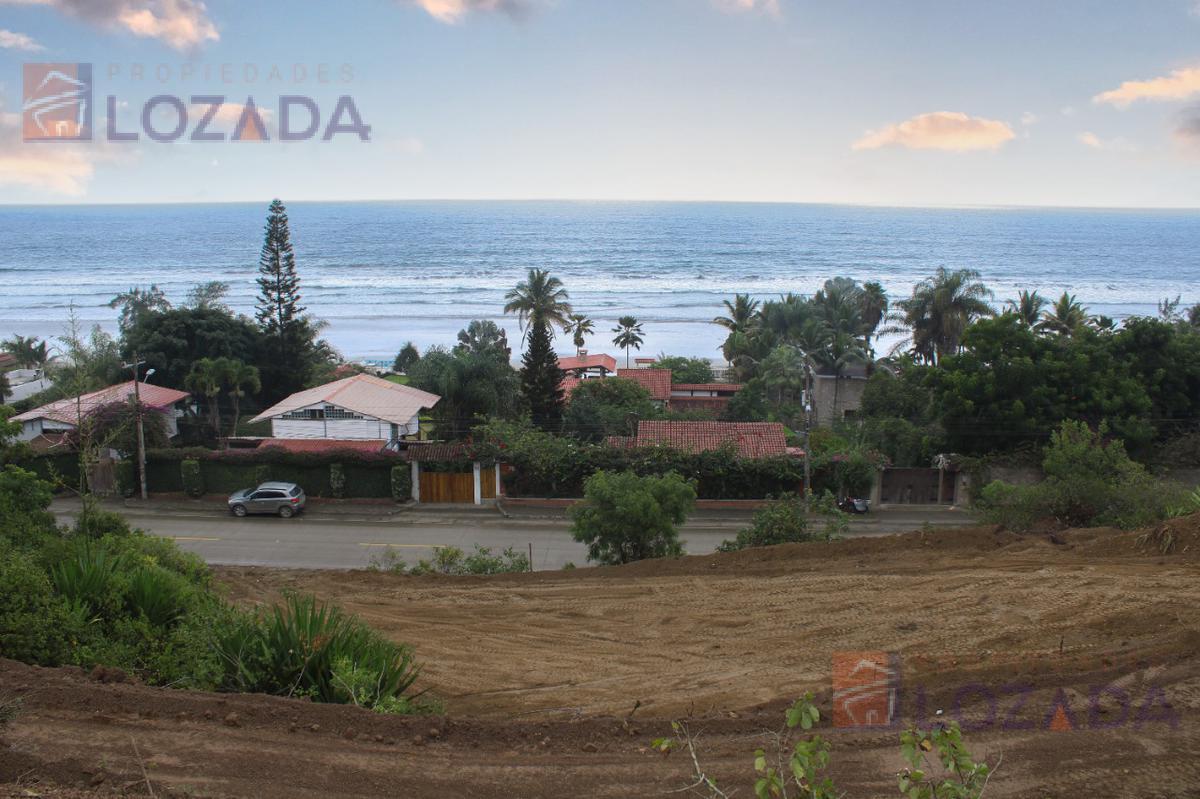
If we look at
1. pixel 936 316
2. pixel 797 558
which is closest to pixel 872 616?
pixel 797 558

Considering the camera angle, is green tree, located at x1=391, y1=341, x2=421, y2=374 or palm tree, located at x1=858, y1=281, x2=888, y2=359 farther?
palm tree, located at x1=858, y1=281, x2=888, y2=359

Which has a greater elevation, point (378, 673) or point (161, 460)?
point (378, 673)

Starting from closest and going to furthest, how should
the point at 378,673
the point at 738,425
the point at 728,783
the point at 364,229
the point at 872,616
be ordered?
the point at 728,783 < the point at 378,673 < the point at 872,616 < the point at 738,425 < the point at 364,229

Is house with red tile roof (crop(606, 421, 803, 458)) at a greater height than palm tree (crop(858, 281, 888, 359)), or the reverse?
palm tree (crop(858, 281, 888, 359))

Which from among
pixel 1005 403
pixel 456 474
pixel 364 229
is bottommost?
pixel 456 474

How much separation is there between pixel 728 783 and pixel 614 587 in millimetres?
8377

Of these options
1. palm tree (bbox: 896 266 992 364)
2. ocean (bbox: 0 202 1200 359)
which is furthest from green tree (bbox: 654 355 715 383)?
ocean (bbox: 0 202 1200 359)

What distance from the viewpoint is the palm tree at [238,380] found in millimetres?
37688

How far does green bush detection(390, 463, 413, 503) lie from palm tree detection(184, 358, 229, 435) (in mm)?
11605

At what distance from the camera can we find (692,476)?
28953 mm

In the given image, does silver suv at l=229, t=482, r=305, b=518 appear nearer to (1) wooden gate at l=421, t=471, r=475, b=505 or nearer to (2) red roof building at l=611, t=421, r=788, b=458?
(1) wooden gate at l=421, t=471, r=475, b=505

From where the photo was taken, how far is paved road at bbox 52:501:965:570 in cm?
2445

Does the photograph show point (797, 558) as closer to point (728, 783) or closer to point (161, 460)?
point (728, 783)

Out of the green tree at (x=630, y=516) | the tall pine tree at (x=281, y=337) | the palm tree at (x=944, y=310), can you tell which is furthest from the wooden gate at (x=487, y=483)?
the palm tree at (x=944, y=310)
